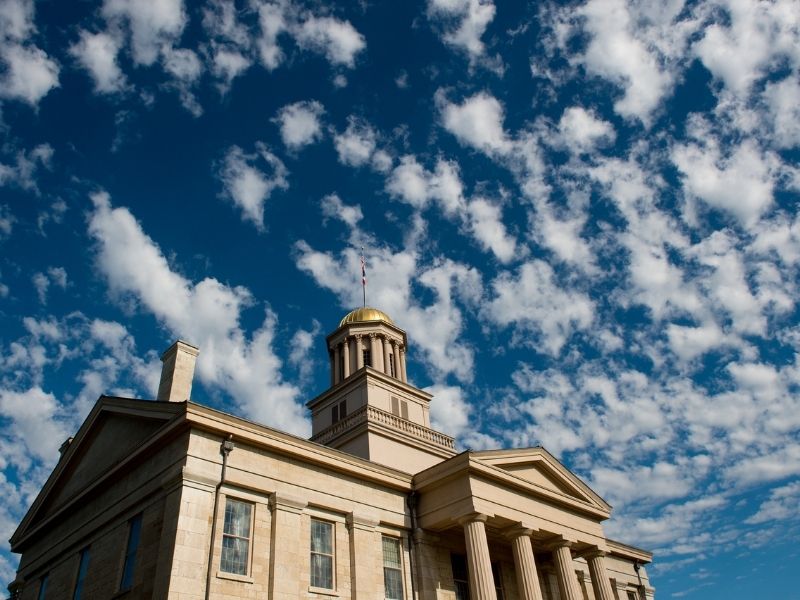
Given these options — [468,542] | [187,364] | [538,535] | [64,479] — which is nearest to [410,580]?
[468,542]

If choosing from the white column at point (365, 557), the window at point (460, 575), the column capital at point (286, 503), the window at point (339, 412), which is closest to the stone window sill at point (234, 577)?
the column capital at point (286, 503)

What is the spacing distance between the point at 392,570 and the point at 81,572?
10.6 meters

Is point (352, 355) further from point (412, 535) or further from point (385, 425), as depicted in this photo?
point (412, 535)

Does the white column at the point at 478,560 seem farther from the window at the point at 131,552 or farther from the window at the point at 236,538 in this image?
the window at the point at 131,552

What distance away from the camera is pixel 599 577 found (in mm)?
28969

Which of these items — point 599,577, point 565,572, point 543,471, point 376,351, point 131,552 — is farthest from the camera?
point 376,351

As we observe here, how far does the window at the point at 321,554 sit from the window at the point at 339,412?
1217 cm

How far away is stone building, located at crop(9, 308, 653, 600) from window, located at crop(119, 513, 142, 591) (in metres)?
0.07

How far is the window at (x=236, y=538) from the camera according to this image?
759 inches

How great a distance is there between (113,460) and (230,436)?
20.3ft

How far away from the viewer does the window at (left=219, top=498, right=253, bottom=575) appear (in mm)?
19270

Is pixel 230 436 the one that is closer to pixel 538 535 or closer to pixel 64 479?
pixel 64 479

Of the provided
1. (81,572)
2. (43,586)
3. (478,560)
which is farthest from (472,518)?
(43,586)

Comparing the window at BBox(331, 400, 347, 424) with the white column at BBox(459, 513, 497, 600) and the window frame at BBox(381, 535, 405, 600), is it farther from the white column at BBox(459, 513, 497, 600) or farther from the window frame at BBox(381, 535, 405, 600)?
the white column at BBox(459, 513, 497, 600)
